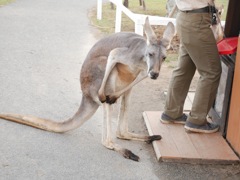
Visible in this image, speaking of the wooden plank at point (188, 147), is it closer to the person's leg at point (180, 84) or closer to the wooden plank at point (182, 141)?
the wooden plank at point (182, 141)

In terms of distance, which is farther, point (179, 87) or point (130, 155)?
point (179, 87)

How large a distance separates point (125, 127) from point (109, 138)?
23 cm

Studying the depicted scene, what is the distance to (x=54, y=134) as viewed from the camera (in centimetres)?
390

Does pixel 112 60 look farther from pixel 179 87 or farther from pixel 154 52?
pixel 179 87

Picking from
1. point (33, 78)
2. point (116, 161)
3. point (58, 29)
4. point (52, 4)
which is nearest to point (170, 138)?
point (116, 161)

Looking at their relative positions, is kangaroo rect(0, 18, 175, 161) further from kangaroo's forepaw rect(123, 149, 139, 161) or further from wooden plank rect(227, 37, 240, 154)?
wooden plank rect(227, 37, 240, 154)

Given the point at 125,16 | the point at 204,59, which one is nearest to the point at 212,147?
the point at 204,59

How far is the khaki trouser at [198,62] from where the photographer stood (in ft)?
11.6

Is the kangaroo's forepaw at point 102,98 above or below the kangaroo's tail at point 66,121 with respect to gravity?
above

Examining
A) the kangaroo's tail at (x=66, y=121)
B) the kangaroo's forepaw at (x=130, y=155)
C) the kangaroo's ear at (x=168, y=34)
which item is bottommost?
the kangaroo's forepaw at (x=130, y=155)

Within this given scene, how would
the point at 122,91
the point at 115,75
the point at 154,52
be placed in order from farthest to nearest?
the point at 122,91, the point at 115,75, the point at 154,52

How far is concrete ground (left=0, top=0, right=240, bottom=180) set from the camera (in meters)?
3.35

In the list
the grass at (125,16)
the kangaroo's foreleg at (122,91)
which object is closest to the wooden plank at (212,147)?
the kangaroo's foreleg at (122,91)

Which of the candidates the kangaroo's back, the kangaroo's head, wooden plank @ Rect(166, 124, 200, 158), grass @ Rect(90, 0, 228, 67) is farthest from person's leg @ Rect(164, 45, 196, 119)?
grass @ Rect(90, 0, 228, 67)
